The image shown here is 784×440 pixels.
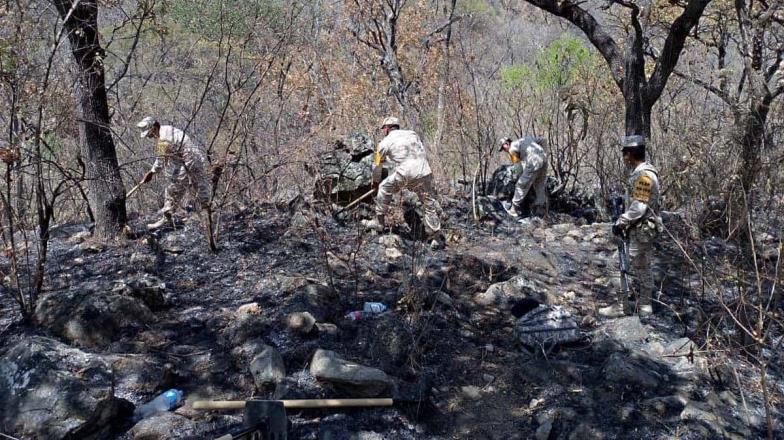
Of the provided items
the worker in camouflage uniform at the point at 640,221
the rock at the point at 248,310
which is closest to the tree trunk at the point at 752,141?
the worker in camouflage uniform at the point at 640,221

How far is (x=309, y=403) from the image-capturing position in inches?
123

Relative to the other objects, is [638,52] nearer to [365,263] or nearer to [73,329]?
[365,263]

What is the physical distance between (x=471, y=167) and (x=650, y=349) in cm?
459

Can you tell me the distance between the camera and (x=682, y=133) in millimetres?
7109

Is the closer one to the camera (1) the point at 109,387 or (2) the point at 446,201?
(1) the point at 109,387

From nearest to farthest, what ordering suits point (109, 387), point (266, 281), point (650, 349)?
point (109, 387) → point (650, 349) → point (266, 281)

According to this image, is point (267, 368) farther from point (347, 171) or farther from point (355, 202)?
point (347, 171)

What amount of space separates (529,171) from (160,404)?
503cm

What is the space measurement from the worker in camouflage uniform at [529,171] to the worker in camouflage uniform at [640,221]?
2.54m

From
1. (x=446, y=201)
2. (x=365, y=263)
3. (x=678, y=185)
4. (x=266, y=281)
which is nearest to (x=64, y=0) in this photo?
(x=266, y=281)

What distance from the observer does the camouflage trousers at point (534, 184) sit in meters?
7.24

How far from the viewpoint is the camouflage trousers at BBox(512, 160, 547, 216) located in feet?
23.8

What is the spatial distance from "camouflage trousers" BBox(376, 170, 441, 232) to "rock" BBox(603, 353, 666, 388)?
2595 millimetres

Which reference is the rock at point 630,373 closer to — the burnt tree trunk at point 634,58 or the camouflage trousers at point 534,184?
the burnt tree trunk at point 634,58
